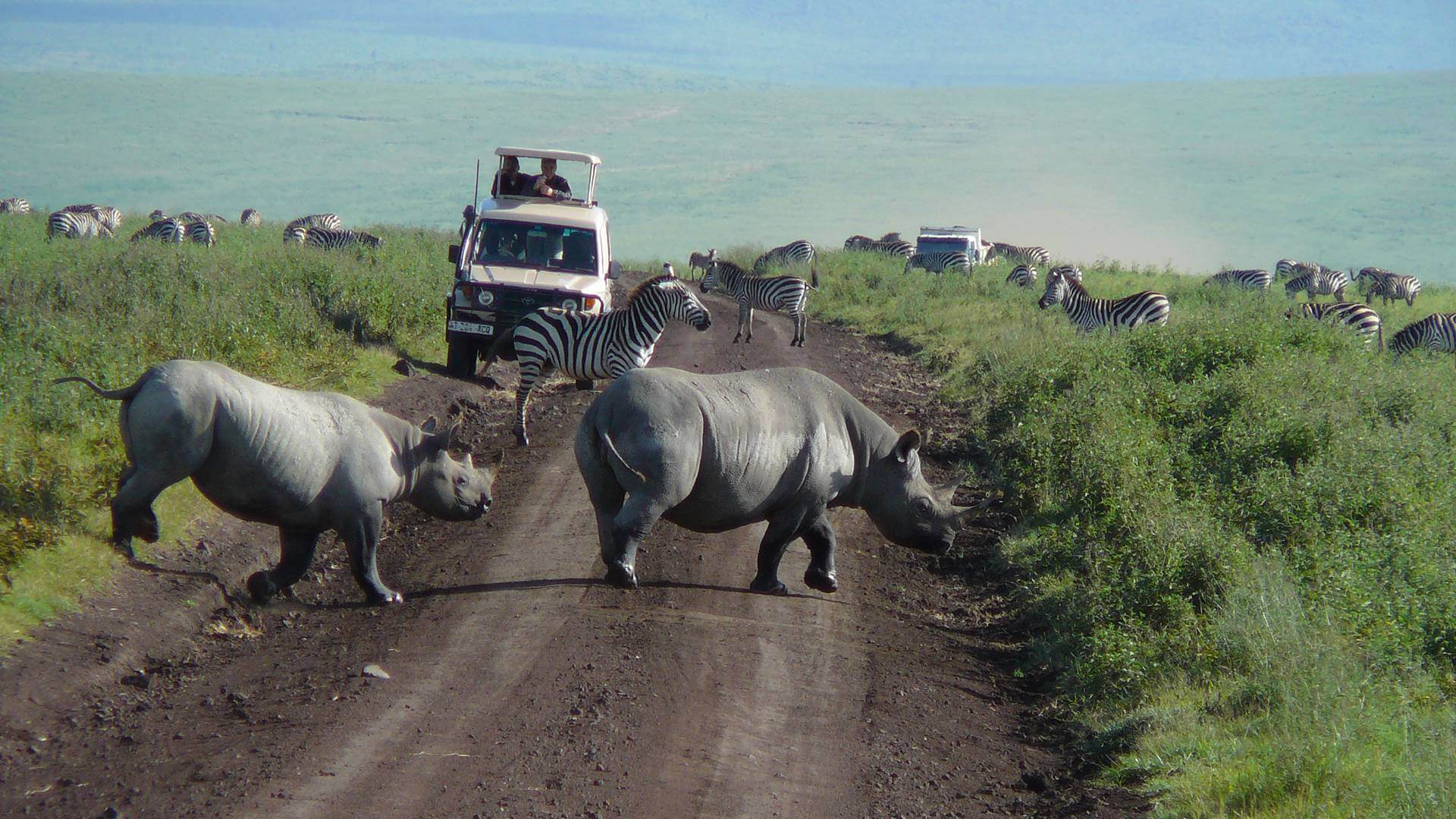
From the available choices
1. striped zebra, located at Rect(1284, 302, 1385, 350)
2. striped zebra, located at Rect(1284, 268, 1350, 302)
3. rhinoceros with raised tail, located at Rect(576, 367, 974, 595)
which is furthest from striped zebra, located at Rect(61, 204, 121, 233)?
striped zebra, located at Rect(1284, 268, 1350, 302)

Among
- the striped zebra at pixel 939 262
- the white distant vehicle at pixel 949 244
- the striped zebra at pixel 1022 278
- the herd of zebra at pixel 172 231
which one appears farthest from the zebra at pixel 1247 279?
the herd of zebra at pixel 172 231

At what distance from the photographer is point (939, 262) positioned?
119 feet

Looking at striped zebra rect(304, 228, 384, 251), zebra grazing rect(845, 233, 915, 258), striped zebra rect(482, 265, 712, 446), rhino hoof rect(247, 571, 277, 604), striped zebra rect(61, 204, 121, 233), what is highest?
striped zebra rect(482, 265, 712, 446)

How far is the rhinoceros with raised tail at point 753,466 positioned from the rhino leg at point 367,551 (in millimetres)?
1305

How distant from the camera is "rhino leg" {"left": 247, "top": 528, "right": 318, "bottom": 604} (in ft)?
25.4

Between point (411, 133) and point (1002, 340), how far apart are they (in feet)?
311

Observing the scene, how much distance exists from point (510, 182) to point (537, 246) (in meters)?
1.61

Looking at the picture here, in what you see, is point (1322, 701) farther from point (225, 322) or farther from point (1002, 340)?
point (1002, 340)

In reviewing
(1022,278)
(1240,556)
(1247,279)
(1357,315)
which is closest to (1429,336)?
(1357,315)

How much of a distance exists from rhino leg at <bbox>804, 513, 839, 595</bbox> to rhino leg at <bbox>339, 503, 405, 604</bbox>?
271 centimetres

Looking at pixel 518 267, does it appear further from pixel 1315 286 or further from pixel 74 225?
pixel 1315 286

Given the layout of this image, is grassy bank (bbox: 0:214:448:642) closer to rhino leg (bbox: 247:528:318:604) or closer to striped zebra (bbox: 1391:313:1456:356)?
rhino leg (bbox: 247:528:318:604)

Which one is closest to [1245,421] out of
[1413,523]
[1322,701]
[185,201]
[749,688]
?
[1413,523]

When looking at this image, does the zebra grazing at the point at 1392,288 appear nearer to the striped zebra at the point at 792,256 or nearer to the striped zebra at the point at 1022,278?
the striped zebra at the point at 1022,278
